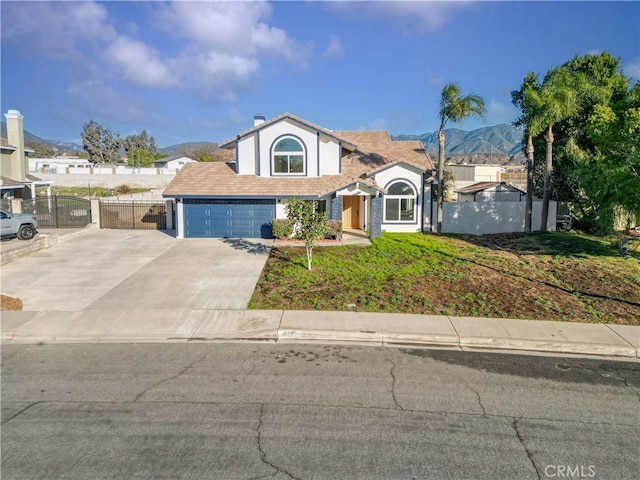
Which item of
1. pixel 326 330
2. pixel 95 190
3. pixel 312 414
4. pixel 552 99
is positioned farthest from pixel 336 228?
pixel 95 190

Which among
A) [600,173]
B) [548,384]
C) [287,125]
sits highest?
[287,125]

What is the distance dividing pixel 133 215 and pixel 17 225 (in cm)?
693

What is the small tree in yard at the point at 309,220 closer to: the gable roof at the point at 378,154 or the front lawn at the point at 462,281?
the front lawn at the point at 462,281

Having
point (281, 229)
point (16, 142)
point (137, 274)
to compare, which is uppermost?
point (16, 142)

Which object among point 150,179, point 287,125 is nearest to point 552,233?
point 287,125

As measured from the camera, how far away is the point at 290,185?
24109 millimetres

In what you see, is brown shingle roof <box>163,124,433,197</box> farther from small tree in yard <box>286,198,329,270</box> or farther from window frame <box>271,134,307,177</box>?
small tree in yard <box>286,198,329,270</box>

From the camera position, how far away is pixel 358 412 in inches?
283

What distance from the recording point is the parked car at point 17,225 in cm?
2056

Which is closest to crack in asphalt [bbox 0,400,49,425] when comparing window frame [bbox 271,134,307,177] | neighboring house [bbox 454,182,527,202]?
window frame [bbox 271,134,307,177]

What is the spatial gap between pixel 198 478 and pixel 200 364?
3819 mm

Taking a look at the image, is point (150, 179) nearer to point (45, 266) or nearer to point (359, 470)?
point (45, 266)

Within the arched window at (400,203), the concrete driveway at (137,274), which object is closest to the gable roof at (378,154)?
the arched window at (400,203)

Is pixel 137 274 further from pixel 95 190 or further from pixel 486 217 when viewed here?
pixel 95 190
